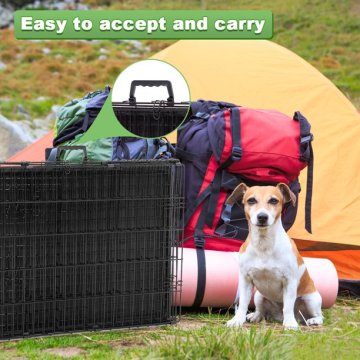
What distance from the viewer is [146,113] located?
551 centimetres

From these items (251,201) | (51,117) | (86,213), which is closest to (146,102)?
(251,201)

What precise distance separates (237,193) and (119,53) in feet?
61.1

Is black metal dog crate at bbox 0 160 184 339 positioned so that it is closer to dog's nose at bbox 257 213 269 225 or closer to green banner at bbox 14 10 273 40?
dog's nose at bbox 257 213 269 225

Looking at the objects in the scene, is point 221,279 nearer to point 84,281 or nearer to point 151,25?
point 84,281

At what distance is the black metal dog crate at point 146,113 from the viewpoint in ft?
18.0

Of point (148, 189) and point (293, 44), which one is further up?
point (293, 44)

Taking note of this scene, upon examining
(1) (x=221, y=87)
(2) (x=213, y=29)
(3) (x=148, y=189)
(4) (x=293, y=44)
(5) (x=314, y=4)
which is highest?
(5) (x=314, y=4)

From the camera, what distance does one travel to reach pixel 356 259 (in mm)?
6008

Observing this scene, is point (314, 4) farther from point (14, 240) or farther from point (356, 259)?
point (14, 240)

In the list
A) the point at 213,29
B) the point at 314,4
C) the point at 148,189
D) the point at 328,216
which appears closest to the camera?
the point at 148,189

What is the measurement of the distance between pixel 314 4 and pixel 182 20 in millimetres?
22768

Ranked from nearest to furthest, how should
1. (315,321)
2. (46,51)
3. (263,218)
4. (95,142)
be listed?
(263,218), (315,321), (95,142), (46,51)

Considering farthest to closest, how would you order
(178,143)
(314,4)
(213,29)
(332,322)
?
(314,4) → (213,29) → (178,143) → (332,322)

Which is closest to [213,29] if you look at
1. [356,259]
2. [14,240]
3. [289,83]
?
[289,83]
